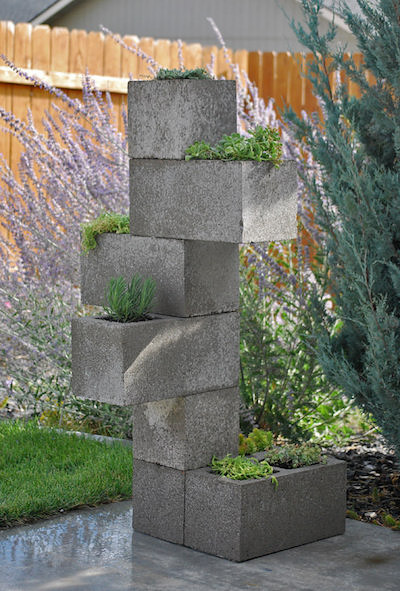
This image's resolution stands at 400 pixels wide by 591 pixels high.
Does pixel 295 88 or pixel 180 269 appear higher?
pixel 295 88

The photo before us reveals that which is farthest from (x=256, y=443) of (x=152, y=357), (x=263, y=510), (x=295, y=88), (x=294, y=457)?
(x=295, y=88)

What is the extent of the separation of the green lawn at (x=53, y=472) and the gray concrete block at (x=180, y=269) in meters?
0.98

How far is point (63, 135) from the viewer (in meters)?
5.98

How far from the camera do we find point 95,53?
10242 mm

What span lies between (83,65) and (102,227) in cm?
615

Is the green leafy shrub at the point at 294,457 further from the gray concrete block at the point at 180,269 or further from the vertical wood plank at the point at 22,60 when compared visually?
the vertical wood plank at the point at 22,60

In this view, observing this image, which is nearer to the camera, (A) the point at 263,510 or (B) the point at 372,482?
(A) the point at 263,510

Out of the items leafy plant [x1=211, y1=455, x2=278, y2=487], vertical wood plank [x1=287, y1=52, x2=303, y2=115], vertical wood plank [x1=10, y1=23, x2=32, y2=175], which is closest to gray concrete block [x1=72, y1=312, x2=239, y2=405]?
leafy plant [x1=211, y1=455, x2=278, y2=487]

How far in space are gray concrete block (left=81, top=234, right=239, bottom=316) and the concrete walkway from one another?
39.6 inches

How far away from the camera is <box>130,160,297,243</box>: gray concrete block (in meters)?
3.88

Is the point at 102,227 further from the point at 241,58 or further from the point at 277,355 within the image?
the point at 241,58

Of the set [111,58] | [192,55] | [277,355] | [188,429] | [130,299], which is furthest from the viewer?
[192,55]

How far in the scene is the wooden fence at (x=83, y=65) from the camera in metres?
9.19

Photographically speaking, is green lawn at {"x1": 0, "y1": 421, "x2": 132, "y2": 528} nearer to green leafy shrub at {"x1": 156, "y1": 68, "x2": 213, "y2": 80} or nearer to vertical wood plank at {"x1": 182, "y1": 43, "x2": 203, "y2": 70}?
green leafy shrub at {"x1": 156, "y1": 68, "x2": 213, "y2": 80}
